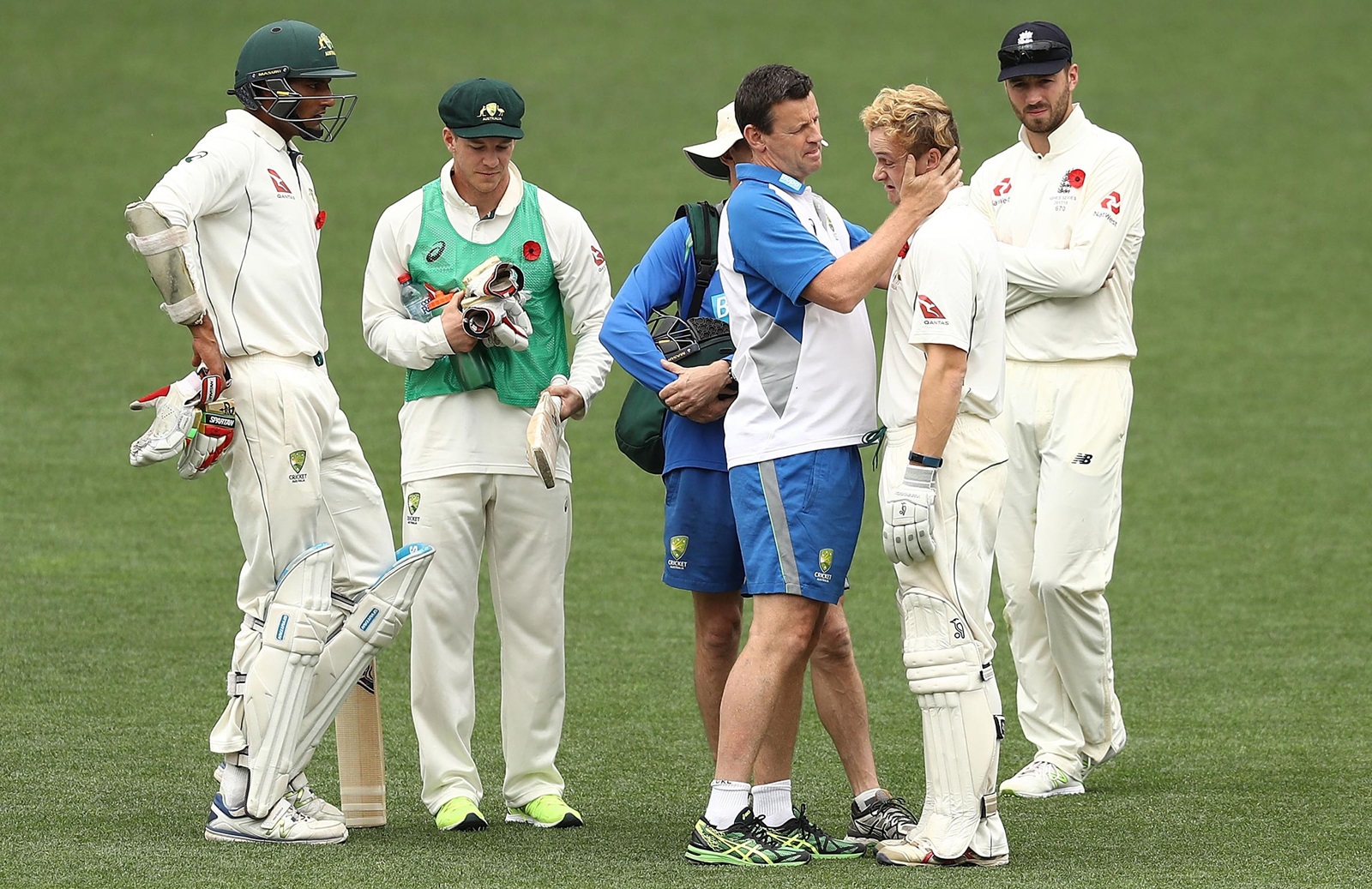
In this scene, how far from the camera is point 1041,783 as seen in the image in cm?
591

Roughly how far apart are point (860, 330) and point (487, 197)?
134 cm

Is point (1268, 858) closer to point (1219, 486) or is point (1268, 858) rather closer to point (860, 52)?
point (1219, 486)

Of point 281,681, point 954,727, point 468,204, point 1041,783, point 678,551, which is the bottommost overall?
point 1041,783

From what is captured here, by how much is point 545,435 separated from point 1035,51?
2.30m

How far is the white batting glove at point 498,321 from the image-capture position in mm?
5309

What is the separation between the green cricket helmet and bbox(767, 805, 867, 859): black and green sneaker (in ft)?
8.06

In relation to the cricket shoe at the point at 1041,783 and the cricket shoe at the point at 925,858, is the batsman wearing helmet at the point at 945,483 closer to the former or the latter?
the cricket shoe at the point at 925,858

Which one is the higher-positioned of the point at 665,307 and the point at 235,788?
the point at 665,307

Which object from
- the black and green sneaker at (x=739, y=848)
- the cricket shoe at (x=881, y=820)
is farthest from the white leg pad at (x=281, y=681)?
the cricket shoe at (x=881, y=820)

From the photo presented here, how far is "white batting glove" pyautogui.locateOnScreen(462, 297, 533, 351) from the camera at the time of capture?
17.4 ft

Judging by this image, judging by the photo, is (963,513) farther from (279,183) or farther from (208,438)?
(279,183)

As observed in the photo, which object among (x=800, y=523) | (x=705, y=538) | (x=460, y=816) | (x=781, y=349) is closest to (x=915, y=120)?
(x=781, y=349)

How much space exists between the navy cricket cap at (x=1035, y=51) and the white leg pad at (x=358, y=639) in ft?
8.99

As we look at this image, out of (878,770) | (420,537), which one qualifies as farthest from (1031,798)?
(420,537)
